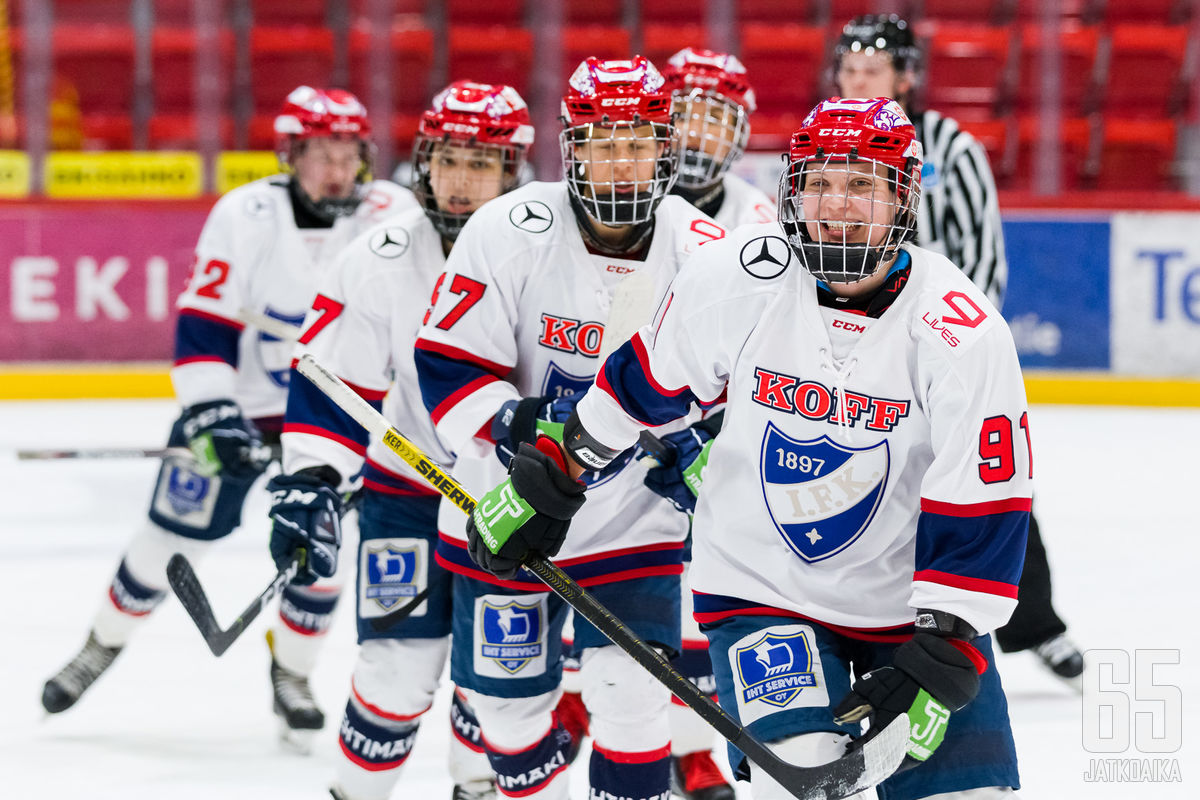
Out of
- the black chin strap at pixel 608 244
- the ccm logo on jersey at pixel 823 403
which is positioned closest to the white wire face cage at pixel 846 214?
the ccm logo on jersey at pixel 823 403

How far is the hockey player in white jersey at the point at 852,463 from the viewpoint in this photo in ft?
6.15

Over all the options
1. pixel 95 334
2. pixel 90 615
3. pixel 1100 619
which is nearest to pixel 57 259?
pixel 95 334

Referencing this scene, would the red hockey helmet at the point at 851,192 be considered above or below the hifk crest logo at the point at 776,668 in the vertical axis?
above

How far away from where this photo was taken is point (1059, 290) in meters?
7.19

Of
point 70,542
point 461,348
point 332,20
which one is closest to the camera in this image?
point 461,348

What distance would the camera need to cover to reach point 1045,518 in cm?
539

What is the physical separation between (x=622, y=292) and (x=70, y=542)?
3164mm

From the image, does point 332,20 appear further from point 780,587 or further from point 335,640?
point 780,587

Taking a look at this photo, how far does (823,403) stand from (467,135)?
42.6 inches

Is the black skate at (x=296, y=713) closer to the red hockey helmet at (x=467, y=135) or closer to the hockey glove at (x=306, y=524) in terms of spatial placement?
the hockey glove at (x=306, y=524)

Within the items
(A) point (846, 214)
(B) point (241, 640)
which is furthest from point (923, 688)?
(B) point (241, 640)

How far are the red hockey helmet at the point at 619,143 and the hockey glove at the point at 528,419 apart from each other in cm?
28

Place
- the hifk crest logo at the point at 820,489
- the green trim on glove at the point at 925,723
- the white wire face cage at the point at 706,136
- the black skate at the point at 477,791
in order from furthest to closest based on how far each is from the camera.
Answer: the white wire face cage at the point at 706,136 < the black skate at the point at 477,791 < the hifk crest logo at the point at 820,489 < the green trim on glove at the point at 925,723

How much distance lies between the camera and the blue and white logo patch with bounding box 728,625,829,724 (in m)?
1.96
